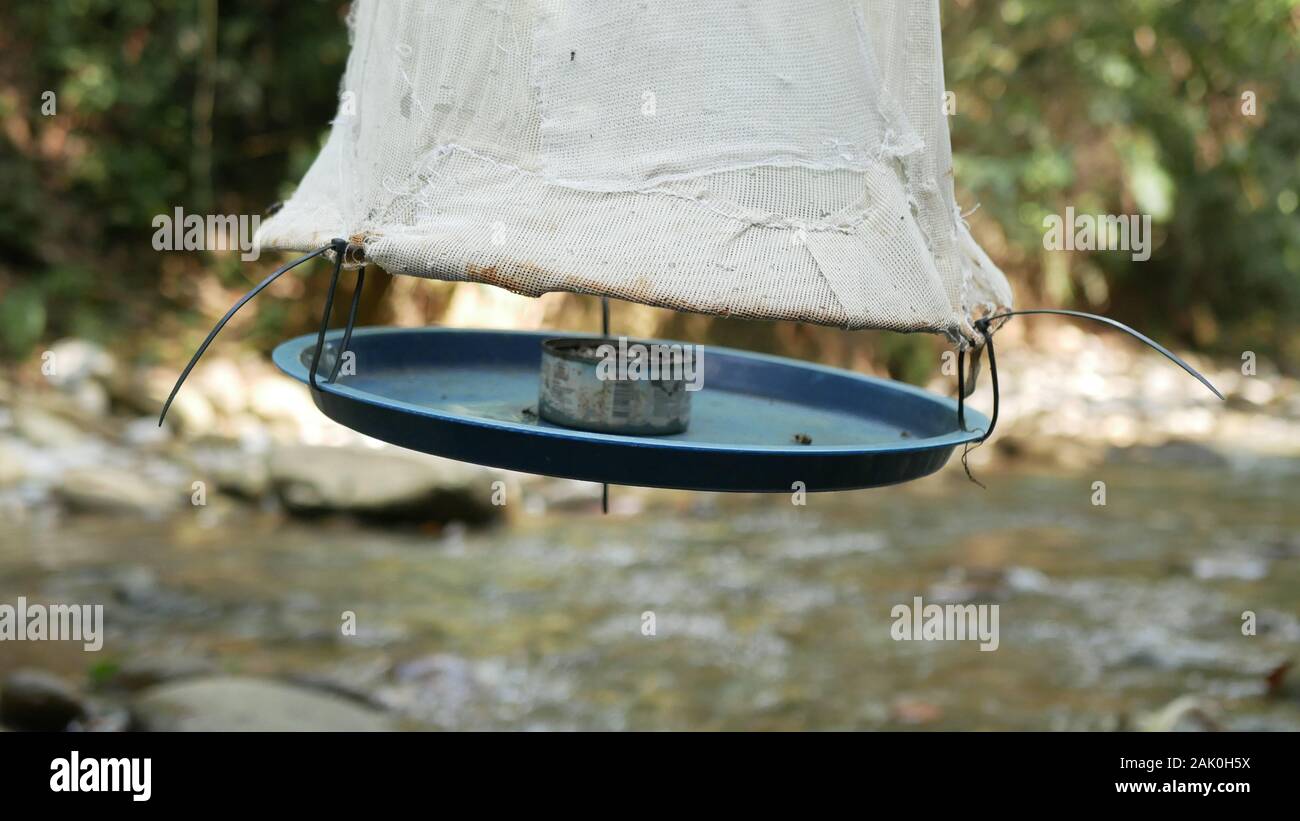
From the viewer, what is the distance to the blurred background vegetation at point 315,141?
9.40 m

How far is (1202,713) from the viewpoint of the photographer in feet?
13.7

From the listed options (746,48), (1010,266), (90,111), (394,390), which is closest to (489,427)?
(746,48)

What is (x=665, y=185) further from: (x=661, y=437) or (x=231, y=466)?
(x=231, y=466)

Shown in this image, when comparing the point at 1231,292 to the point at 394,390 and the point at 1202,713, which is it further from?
the point at 394,390

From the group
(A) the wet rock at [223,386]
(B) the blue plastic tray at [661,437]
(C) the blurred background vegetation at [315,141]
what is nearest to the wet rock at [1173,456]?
(C) the blurred background vegetation at [315,141]

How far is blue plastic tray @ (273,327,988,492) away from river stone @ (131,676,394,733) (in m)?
1.79

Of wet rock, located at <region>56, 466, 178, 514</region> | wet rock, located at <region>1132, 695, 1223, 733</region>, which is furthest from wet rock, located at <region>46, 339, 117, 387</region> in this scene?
wet rock, located at <region>1132, 695, 1223, 733</region>

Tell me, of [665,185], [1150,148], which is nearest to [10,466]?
[665,185]

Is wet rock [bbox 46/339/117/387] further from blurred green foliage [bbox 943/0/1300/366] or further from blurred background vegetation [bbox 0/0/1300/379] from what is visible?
blurred green foliage [bbox 943/0/1300/366]

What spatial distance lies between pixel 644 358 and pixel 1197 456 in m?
8.19

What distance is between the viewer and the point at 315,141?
400 inches

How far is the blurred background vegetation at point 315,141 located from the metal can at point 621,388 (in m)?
7.22

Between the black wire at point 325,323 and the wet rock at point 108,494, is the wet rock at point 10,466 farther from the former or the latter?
the black wire at point 325,323

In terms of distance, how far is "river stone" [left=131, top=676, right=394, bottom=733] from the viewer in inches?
151
